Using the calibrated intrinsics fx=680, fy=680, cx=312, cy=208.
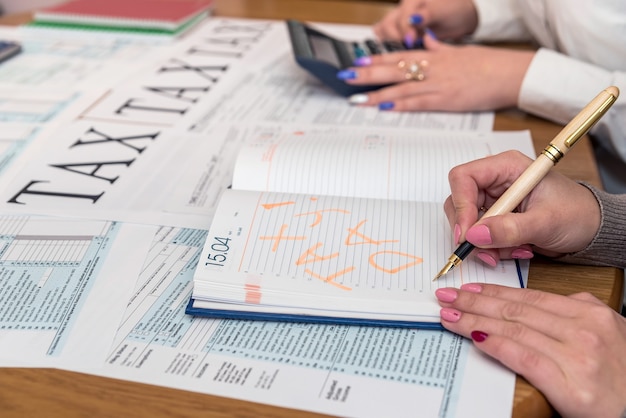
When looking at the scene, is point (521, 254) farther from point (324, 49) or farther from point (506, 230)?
point (324, 49)

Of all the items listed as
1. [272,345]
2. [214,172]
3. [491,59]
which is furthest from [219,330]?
[491,59]

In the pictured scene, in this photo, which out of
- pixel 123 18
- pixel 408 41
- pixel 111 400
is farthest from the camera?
pixel 123 18

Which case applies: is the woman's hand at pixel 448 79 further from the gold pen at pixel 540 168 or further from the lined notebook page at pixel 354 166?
the gold pen at pixel 540 168

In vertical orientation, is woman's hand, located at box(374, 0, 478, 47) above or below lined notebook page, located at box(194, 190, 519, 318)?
below

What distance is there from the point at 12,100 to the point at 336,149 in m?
0.53

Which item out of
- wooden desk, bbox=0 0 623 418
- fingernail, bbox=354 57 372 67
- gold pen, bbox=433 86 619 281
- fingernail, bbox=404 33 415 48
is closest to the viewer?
wooden desk, bbox=0 0 623 418

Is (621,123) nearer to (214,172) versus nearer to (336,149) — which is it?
(336,149)

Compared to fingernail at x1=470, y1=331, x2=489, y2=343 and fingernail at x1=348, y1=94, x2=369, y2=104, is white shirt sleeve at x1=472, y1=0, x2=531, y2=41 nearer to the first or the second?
fingernail at x1=348, y1=94, x2=369, y2=104

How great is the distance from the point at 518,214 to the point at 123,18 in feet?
3.10

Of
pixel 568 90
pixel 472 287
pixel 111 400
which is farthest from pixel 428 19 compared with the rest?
pixel 111 400

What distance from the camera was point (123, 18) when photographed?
1.27m

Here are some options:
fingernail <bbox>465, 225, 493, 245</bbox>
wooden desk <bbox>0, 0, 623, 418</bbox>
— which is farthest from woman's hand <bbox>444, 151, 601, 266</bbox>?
wooden desk <bbox>0, 0, 623, 418</bbox>

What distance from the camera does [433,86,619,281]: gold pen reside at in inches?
22.3

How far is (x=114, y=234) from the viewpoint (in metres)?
0.67
